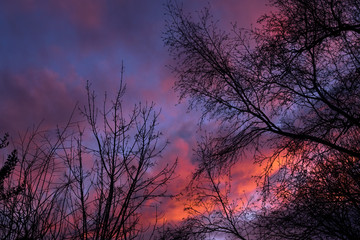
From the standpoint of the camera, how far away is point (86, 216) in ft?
10.8

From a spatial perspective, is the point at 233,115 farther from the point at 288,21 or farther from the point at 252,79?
the point at 288,21

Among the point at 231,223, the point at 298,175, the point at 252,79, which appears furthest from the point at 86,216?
the point at 231,223

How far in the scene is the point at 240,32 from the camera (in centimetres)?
763

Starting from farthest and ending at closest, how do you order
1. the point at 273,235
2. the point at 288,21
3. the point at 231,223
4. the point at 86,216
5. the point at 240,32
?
1. the point at 231,223
2. the point at 240,32
3. the point at 273,235
4. the point at 288,21
5. the point at 86,216

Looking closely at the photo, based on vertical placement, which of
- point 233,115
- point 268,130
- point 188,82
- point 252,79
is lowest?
point 268,130

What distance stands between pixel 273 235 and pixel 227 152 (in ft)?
7.56

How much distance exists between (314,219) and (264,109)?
9.74 ft

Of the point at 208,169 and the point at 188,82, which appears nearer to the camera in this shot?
the point at 208,169

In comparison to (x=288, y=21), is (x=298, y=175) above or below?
below

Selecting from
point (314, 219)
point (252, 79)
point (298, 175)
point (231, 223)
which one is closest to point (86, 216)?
point (298, 175)

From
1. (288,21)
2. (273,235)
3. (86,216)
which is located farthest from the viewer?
(273,235)

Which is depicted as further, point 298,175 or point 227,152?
point 227,152

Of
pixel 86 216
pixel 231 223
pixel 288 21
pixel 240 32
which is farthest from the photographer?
pixel 231 223

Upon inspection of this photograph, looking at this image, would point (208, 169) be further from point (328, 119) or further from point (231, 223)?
point (231, 223)
